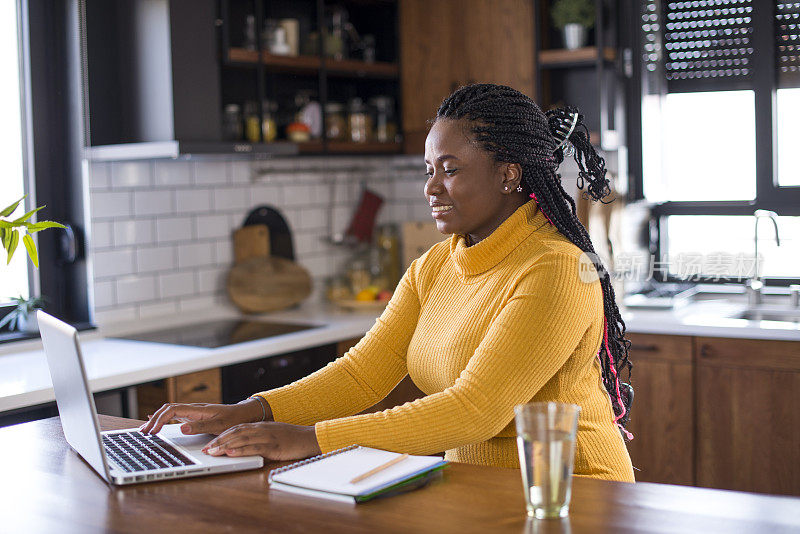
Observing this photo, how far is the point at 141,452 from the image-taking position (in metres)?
1.67

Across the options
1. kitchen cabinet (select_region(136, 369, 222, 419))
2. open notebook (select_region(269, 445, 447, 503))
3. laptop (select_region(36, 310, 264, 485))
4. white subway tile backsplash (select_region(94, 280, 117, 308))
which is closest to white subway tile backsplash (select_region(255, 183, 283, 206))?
white subway tile backsplash (select_region(94, 280, 117, 308))

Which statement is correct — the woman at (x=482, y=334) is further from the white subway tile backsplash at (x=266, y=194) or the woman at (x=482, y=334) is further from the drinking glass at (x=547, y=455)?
the white subway tile backsplash at (x=266, y=194)

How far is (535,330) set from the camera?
66.9 inches

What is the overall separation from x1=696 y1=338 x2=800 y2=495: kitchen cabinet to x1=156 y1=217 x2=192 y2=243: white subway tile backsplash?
2.00 m

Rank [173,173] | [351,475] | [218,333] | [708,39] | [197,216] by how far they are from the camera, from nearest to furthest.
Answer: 1. [351,475]
2. [218,333]
3. [173,173]
4. [197,216]
5. [708,39]

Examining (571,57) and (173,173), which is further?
(571,57)

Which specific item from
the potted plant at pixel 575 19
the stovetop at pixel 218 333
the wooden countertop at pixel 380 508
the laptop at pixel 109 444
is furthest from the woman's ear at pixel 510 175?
the potted plant at pixel 575 19

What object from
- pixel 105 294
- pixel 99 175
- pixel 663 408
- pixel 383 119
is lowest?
pixel 663 408

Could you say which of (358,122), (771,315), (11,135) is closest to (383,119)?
(358,122)

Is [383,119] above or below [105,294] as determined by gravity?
above

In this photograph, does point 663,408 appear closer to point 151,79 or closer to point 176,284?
point 176,284

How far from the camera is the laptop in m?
1.48

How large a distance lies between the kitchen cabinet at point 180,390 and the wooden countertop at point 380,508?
1.28 m

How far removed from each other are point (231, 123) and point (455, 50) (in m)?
1.10
